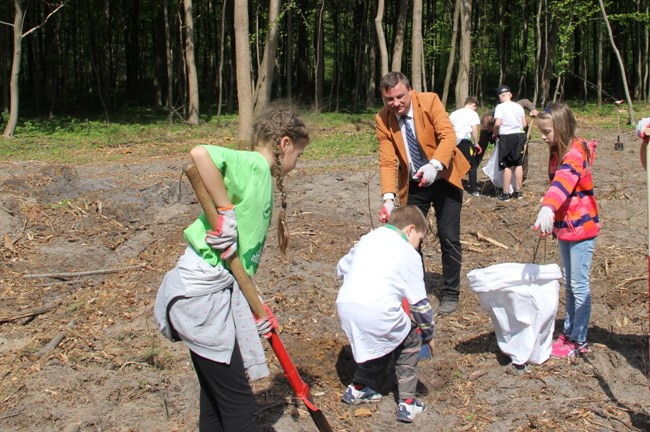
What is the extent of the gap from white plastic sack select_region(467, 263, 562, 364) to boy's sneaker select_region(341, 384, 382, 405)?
3.16 feet

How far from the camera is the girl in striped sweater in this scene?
4.29m

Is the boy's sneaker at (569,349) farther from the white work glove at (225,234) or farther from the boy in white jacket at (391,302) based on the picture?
the white work glove at (225,234)

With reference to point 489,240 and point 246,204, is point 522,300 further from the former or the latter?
point 489,240

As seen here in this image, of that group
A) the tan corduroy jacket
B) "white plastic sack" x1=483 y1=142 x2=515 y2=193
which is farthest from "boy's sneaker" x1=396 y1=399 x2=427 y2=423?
"white plastic sack" x1=483 y1=142 x2=515 y2=193

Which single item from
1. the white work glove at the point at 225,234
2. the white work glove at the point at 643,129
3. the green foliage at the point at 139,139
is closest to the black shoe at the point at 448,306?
the white work glove at the point at 643,129

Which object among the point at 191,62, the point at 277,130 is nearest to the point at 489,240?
the point at 277,130

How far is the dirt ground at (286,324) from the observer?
4.10 m

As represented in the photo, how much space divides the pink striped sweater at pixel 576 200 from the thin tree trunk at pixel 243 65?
9580mm

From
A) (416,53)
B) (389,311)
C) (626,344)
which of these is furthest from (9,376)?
(416,53)

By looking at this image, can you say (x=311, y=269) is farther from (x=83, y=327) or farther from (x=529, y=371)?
(x=529, y=371)

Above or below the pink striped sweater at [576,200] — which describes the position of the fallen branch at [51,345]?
below

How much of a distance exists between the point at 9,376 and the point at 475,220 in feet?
18.9

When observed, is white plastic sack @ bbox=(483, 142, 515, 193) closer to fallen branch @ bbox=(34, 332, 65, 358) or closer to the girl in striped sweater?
the girl in striped sweater

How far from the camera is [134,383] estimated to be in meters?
4.39
